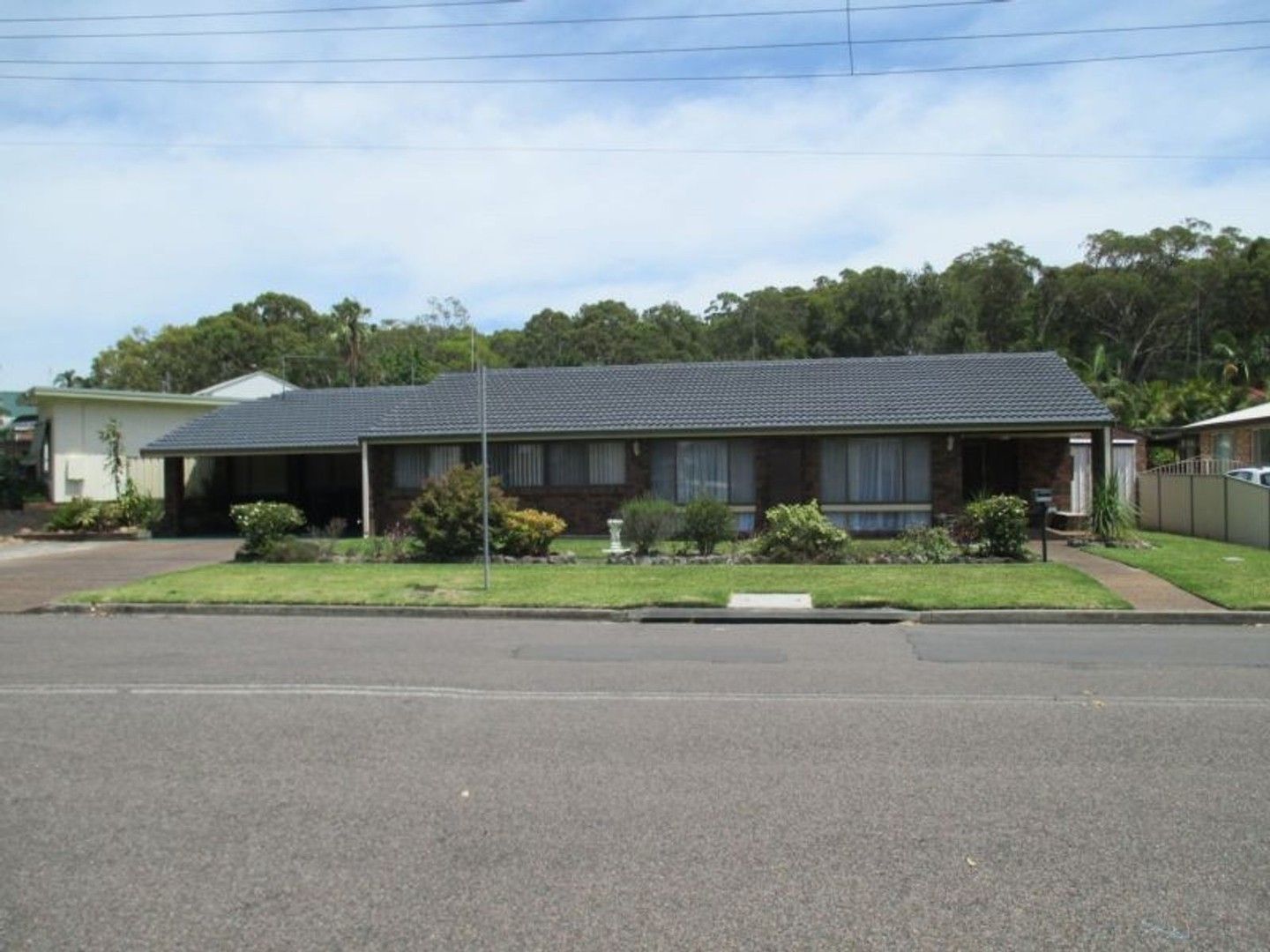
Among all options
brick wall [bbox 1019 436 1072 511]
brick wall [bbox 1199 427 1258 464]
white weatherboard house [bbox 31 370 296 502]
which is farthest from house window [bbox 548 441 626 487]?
brick wall [bbox 1199 427 1258 464]

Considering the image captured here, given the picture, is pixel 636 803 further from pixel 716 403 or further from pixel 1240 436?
pixel 1240 436

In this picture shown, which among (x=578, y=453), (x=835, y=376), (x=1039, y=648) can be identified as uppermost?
(x=835, y=376)

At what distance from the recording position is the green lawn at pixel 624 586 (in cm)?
1527

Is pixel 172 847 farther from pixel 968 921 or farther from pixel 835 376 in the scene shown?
pixel 835 376

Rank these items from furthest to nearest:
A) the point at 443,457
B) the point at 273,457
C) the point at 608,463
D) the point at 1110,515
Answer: the point at 273,457 < the point at 443,457 < the point at 608,463 < the point at 1110,515

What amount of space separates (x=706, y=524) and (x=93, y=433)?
75.3 ft

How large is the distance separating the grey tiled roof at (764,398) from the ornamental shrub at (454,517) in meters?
5.39

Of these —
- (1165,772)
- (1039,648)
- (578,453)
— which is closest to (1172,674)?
(1039,648)

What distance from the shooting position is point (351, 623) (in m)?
14.4

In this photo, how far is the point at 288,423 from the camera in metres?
31.8

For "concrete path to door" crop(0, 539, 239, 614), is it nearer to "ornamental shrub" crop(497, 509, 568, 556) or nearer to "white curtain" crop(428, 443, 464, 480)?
"white curtain" crop(428, 443, 464, 480)

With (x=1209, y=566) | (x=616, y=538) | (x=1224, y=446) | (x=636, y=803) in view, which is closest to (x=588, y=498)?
(x=616, y=538)

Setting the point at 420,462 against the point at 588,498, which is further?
the point at 420,462

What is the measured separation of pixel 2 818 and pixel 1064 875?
17.2ft
